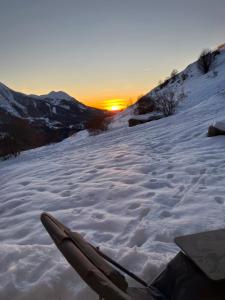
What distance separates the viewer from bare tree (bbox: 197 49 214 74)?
29031mm

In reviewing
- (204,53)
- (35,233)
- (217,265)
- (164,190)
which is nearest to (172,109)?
(164,190)

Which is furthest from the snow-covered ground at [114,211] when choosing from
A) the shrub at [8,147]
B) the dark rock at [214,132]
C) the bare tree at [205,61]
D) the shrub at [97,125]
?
the bare tree at [205,61]

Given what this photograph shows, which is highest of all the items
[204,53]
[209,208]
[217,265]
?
[204,53]

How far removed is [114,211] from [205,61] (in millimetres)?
28942

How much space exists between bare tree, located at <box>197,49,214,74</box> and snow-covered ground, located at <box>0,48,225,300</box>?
2469 cm

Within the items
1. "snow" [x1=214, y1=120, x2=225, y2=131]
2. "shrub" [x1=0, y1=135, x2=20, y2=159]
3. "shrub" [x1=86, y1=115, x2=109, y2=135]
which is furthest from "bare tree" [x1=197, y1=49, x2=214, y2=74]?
"snow" [x1=214, y1=120, x2=225, y2=131]

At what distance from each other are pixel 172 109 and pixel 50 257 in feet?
44.8

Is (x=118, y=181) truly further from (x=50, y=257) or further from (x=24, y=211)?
(x=50, y=257)

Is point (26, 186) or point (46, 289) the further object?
point (26, 186)

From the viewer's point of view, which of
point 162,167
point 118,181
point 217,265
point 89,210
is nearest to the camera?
point 217,265

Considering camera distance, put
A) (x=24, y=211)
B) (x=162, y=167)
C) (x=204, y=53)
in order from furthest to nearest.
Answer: (x=204, y=53) < (x=162, y=167) < (x=24, y=211)

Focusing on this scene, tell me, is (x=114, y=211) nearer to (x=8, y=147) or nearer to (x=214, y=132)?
(x=214, y=132)

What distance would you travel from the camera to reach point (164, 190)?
4125mm

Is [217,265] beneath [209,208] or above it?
above
